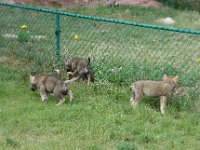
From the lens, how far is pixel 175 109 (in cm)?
790

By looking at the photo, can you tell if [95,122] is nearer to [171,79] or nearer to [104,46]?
[171,79]

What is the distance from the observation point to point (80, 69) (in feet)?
29.9

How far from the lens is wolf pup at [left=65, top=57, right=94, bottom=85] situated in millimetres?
9047

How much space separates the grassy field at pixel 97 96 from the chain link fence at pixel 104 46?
19 mm

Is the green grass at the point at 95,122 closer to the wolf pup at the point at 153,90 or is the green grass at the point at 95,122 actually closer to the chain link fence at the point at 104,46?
the wolf pup at the point at 153,90

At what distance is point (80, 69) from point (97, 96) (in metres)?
0.84

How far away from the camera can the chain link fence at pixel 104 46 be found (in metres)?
8.94

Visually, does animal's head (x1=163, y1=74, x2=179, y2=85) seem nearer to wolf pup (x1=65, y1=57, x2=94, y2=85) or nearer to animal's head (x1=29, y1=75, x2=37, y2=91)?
wolf pup (x1=65, y1=57, x2=94, y2=85)

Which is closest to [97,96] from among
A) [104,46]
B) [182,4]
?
[104,46]

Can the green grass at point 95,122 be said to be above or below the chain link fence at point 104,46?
below

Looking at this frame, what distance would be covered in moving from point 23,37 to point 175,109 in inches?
183

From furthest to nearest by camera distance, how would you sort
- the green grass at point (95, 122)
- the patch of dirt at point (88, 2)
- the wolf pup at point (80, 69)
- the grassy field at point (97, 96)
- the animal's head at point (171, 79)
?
the patch of dirt at point (88, 2), the wolf pup at point (80, 69), the animal's head at point (171, 79), the grassy field at point (97, 96), the green grass at point (95, 122)

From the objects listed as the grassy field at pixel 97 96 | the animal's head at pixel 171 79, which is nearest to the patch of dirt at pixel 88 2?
the grassy field at pixel 97 96

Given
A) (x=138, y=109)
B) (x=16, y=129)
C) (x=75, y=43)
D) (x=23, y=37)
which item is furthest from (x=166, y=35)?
(x=16, y=129)
